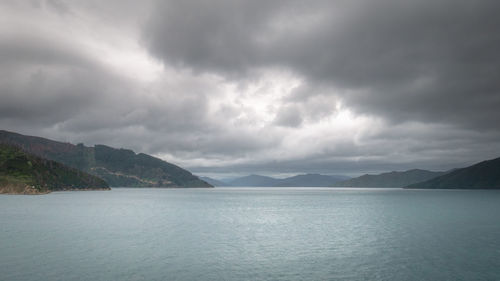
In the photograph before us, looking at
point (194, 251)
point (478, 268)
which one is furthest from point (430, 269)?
point (194, 251)

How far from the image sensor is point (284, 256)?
5172 centimetres

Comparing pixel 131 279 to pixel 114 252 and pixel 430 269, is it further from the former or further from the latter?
pixel 430 269

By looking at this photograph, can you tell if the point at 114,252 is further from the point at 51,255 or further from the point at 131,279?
the point at 131,279

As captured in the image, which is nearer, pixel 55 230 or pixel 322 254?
pixel 322 254

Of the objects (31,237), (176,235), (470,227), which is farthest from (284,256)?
(470,227)

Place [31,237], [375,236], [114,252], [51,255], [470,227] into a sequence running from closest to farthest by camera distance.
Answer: [51,255], [114,252], [31,237], [375,236], [470,227]

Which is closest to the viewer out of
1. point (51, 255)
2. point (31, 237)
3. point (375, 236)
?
point (51, 255)

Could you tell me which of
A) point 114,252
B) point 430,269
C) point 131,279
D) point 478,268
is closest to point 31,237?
point 114,252

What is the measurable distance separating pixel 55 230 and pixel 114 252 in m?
36.4

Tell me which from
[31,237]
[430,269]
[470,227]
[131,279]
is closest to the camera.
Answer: [131,279]

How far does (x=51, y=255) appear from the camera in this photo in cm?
4959

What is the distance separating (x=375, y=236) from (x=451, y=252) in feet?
68.1

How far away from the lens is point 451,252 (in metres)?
54.9

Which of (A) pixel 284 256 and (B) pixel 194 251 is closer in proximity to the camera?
(A) pixel 284 256
